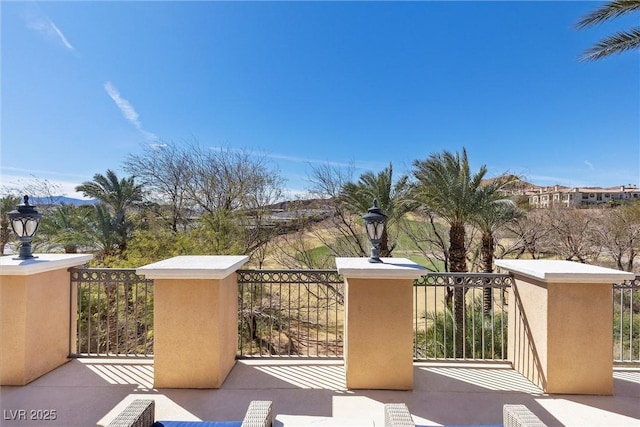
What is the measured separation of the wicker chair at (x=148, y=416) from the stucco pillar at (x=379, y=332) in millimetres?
1185

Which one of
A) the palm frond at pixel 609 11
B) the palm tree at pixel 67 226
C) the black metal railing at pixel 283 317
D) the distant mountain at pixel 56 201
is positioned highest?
the palm frond at pixel 609 11

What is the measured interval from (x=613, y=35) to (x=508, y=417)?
7180mm

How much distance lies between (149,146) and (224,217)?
494cm

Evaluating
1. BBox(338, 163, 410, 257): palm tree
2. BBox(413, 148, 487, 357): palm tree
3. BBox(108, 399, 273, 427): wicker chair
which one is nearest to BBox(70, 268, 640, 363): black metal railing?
BBox(108, 399, 273, 427): wicker chair

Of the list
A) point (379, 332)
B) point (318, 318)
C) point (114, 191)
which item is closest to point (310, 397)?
point (379, 332)

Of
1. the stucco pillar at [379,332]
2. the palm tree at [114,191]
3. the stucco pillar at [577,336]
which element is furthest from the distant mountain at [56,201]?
the stucco pillar at [577,336]

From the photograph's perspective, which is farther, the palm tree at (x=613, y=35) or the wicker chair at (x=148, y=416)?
the palm tree at (x=613, y=35)

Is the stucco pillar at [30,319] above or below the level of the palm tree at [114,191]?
below

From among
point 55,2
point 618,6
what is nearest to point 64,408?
point 55,2

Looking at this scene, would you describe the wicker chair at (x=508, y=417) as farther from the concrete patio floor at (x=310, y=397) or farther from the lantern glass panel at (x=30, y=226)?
the lantern glass panel at (x=30, y=226)

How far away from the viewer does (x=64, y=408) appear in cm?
261

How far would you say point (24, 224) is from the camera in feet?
10.8

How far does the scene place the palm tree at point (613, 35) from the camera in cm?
489

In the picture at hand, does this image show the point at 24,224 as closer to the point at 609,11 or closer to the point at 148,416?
the point at 148,416
